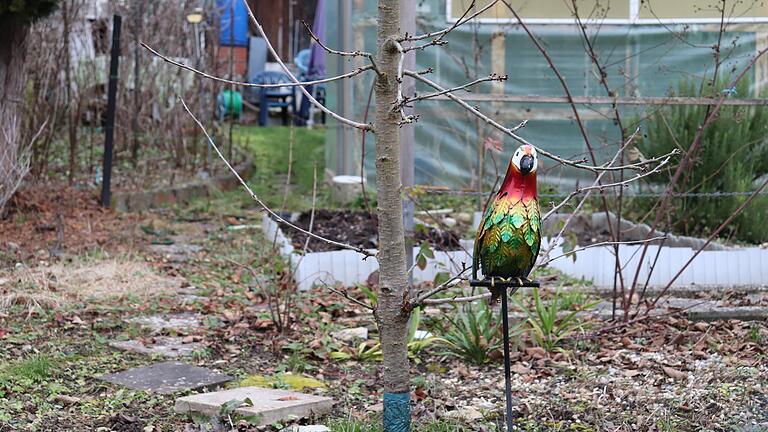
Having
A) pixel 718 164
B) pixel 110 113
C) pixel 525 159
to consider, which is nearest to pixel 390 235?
pixel 525 159

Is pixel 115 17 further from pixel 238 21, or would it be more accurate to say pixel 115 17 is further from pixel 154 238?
pixel 238 21

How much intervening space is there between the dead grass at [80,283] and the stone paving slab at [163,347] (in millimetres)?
842

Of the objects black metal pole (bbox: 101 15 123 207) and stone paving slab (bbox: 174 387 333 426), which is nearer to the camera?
stone paving slab (bbox: 174 387 333 426)

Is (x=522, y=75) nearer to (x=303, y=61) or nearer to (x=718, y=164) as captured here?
(x=718, y=164)

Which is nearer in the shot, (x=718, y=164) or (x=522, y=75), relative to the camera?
(x=718, y=164)

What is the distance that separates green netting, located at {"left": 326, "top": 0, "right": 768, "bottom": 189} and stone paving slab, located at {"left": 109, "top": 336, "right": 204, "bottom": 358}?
5.09 metres

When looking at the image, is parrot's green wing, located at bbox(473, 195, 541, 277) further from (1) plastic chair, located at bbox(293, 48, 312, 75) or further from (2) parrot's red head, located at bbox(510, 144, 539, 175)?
(1) plastic chair, located at bbox(293, 48, 312, 75)

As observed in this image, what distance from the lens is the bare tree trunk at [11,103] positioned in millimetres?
8094

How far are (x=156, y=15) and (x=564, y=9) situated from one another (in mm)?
4722

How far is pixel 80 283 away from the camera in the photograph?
6.40 m

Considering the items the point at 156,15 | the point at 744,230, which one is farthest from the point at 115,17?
the point at 744,230

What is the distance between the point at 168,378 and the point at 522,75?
21.6ft

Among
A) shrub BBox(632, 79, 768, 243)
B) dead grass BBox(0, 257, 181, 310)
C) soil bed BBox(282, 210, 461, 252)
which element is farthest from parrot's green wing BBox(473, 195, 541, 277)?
shrub BBox(632, 79, 768, 243)

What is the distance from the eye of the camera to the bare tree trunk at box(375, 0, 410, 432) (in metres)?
3.35
